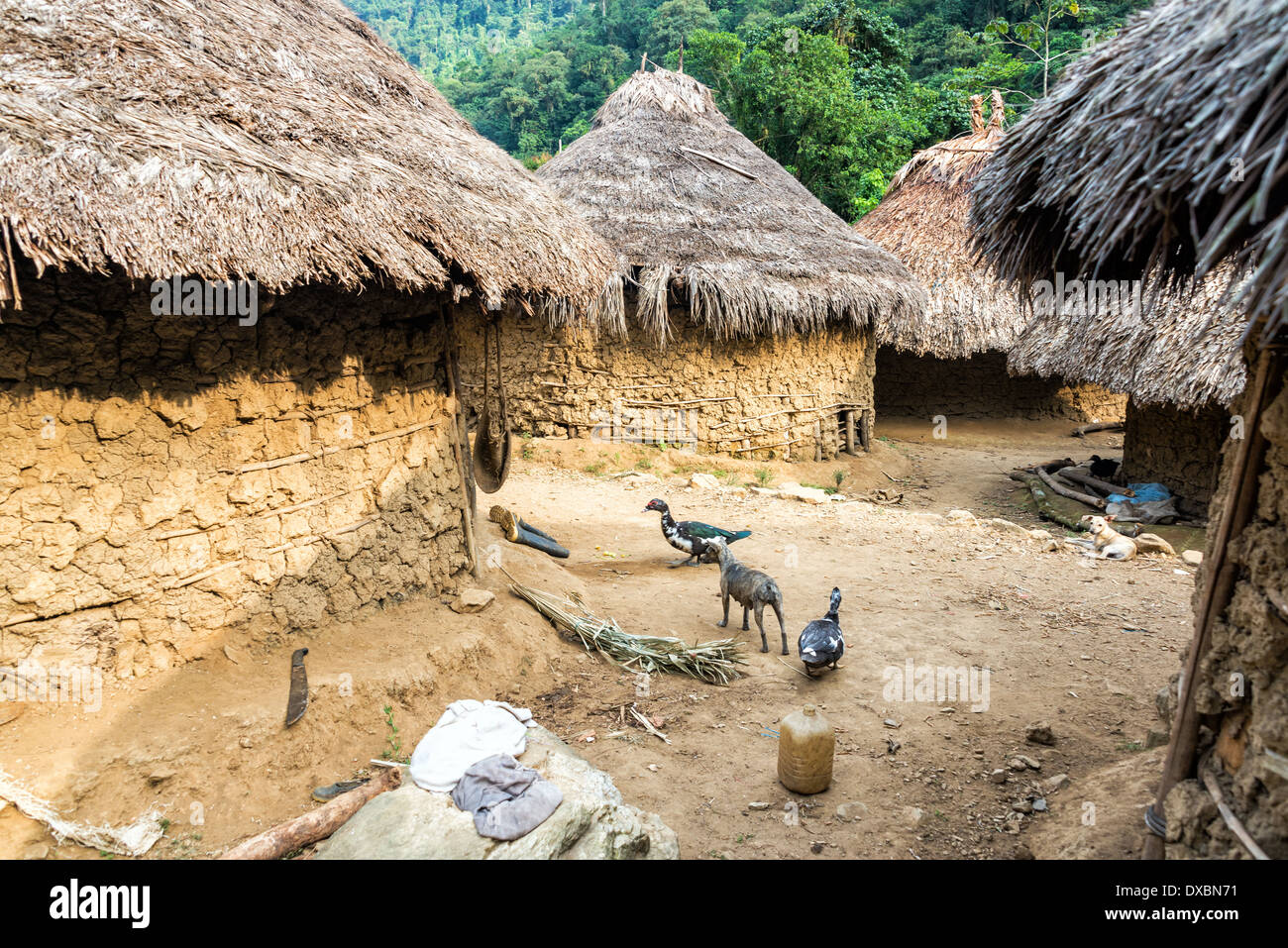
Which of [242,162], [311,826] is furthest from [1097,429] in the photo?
[311,826]

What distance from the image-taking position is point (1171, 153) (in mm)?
2195

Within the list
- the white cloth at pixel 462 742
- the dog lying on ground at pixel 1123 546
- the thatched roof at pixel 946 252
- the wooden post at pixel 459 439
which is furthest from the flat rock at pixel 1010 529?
the white cloth at pixel 462 742

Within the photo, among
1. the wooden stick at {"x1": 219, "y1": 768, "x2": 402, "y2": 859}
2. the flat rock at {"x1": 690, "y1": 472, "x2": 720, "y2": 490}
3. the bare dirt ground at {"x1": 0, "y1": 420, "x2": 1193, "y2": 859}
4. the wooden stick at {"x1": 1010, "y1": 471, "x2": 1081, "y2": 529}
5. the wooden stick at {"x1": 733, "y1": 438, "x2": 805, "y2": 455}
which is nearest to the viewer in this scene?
the wooden stick at {"x1": 219, "y1": 768, "x2": 402, "y2": 859}

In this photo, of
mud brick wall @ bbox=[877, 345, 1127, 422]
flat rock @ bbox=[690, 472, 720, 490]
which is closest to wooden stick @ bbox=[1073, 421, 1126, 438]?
mud brick wall @ bbox=[877, 345, 1127, 422]

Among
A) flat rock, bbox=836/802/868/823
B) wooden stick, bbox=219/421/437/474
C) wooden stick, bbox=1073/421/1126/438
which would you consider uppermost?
wooden stick, bbox=219/421/437/474

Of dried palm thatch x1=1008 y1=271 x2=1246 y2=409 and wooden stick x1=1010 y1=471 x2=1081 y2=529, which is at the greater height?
dried palm thatch x1=1008 y1=271 x2=1246 y2=409

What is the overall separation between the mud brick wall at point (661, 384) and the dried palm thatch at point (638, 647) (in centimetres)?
507

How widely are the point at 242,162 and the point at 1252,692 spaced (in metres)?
4.61

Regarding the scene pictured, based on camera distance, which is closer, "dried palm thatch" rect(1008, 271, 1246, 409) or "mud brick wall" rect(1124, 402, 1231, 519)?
"dried palm thatch" rect(1008, 271, 1246, 409)

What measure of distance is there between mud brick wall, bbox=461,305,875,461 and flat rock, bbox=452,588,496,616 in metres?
5.18

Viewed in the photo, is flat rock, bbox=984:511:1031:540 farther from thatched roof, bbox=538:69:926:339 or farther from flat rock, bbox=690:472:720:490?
thatched roof, bbox=538:69:926:339

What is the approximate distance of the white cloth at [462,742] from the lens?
128 inches

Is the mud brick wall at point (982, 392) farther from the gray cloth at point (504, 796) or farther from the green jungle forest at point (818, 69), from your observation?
the gray cloth at point (504, 796)

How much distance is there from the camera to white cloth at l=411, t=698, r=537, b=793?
326 cm
